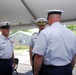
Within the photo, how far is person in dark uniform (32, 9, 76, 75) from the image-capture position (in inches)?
74.1

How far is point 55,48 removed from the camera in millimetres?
Answer: 1882

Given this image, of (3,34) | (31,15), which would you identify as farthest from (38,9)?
(3,34)

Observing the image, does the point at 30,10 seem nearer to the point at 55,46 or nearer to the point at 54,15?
the point at 54,15

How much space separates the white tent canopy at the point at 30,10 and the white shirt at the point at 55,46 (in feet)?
4.15

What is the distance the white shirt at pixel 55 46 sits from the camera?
1877 millimetres

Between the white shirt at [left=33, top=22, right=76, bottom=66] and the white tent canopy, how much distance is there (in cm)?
126

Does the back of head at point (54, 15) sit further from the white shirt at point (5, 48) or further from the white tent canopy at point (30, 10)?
the white shirt at point (5, 48)

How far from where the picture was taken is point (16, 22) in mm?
4156

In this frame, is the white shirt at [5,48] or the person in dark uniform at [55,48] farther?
the white shirt at [5,48]

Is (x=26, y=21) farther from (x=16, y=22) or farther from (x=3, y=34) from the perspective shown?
(x=3, y=34)

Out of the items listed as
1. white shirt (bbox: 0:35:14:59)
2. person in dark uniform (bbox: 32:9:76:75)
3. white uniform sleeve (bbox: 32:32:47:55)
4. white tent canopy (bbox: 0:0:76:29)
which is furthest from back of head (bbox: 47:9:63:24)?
white shirt (bbox: 0:35:14:59)

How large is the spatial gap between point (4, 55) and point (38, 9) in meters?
1.14

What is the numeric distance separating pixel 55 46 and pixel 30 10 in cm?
180

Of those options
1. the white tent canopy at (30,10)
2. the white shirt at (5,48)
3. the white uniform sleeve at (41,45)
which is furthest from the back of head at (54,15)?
the white shirt at (5,48)
